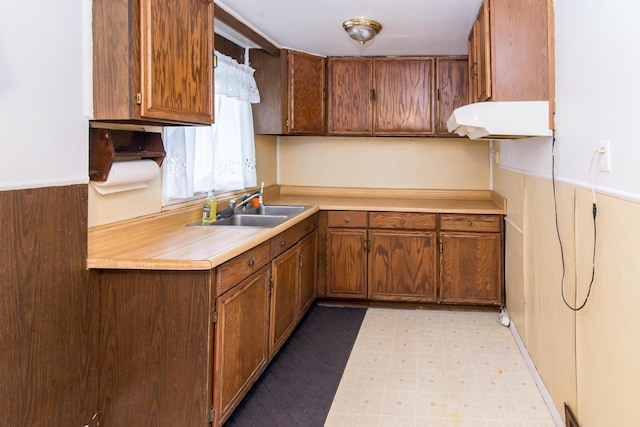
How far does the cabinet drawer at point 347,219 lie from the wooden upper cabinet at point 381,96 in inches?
30.6

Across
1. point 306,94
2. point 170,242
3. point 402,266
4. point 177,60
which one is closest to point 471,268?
point 402,266

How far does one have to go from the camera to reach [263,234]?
2367mm

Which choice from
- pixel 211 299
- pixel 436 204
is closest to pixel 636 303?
pixel 211 299

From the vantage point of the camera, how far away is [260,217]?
319cm

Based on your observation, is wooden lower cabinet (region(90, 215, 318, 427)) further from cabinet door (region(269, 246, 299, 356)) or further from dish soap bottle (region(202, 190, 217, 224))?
dish soap bottle (region(202, 190, 217, 224))

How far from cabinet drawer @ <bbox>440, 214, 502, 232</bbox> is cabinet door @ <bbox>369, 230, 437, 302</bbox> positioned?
0.14 meters

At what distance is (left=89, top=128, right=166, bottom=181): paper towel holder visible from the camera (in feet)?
6.33

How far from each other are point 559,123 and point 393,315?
2.02m

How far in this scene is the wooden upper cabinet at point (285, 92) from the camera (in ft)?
12.2

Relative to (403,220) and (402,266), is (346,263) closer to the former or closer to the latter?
(402,266)

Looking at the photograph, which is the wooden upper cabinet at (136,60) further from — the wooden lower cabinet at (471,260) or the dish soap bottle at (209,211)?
the wooden lower cabinet at (471,260)

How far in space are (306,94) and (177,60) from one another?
1.99 m

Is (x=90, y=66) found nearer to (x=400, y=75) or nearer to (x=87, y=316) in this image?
(x=87, y=316)

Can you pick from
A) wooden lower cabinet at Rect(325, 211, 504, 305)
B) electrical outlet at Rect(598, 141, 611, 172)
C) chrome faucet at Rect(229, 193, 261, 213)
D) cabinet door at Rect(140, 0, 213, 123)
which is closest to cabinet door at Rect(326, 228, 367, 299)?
wooden lower cabinet at Rect(325, 211, 504, 305)
